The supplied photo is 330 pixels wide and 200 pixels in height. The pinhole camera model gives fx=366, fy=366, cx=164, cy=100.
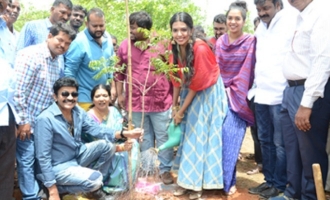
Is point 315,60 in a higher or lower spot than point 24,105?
higher

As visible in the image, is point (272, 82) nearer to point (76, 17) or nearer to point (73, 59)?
point (73, 59)

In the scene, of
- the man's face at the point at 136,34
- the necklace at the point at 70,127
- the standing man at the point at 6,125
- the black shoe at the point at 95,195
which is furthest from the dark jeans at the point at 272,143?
the standing man at the point at 6,125

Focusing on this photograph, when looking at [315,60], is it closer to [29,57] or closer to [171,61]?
[171,61]

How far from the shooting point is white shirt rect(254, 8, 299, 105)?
12.4ft

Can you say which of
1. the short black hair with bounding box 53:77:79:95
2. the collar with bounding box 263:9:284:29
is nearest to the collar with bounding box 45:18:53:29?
the short black hair with bounding box 53:77:79:95

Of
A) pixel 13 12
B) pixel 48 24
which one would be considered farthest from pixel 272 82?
pixel 13 12

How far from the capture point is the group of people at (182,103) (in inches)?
121

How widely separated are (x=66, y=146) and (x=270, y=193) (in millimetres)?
2279

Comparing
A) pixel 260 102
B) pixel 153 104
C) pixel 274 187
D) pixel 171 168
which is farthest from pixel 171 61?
pixel 274 187

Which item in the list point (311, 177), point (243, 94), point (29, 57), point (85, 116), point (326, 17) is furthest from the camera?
point (243, 94)

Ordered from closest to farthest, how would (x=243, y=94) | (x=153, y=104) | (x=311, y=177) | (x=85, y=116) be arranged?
(x=311, y=177) < (x=85, y=116) < (x=243, y=94) < (x=153, y=104)

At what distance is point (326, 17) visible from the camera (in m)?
2.82

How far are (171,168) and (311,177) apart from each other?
72.2 inches

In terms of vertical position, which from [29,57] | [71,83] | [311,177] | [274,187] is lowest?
[274,187]
